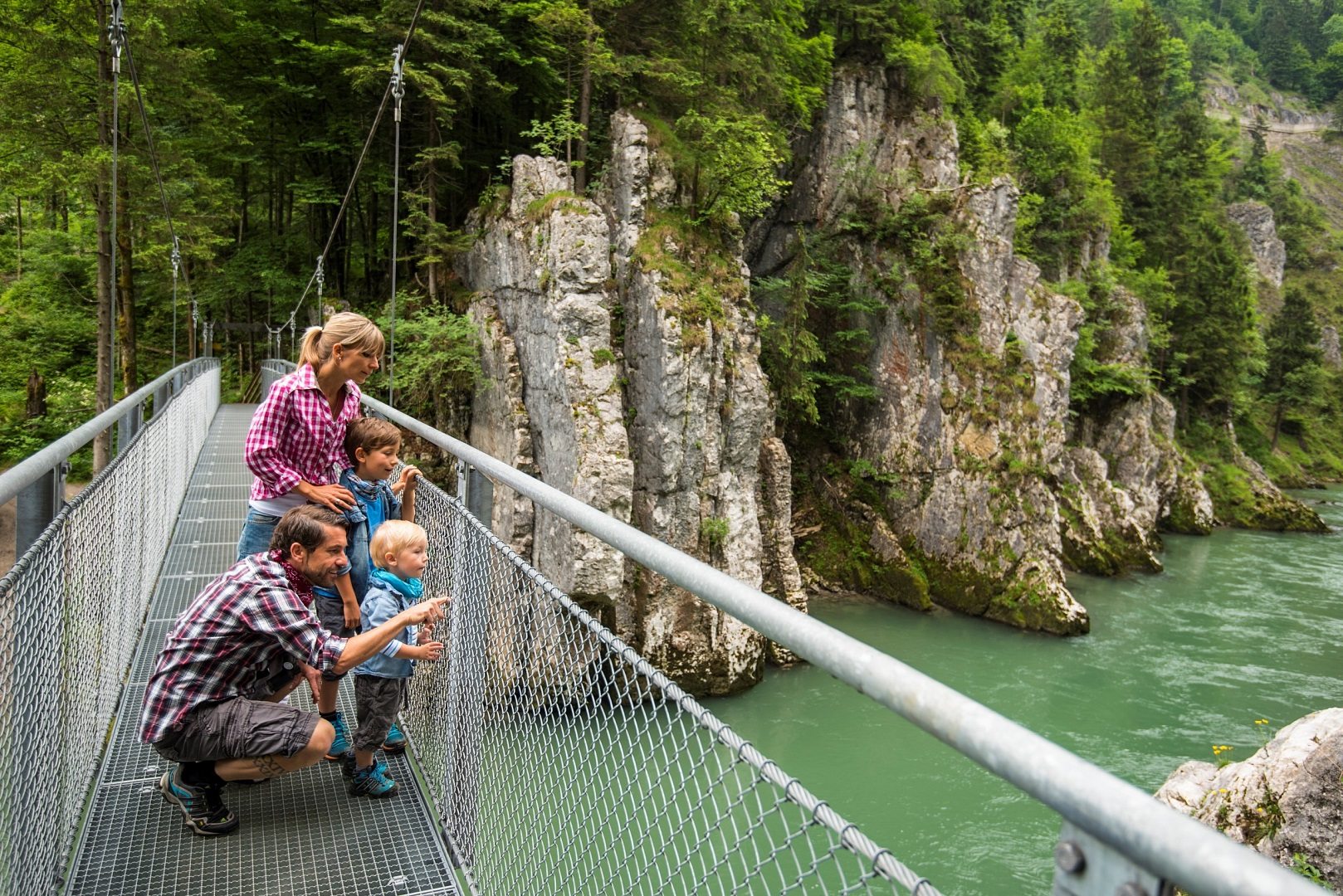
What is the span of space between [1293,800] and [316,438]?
6.53 metres

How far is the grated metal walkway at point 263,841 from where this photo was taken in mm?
→ 2477

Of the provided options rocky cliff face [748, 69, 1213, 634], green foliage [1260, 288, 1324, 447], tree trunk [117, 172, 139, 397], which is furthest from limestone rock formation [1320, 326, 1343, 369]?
tree trunk [117, 172, 139, 397]

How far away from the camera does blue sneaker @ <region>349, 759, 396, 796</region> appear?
119 inches

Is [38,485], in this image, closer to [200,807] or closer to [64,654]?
[64,654]

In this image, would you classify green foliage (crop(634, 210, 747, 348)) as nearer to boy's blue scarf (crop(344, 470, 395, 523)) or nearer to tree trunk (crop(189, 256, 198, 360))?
boy's blue scarf (crop(344, 470, 395, 523))

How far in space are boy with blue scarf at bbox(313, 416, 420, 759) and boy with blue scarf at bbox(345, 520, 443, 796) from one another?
0.15 metres

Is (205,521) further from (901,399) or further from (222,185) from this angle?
(901,399)

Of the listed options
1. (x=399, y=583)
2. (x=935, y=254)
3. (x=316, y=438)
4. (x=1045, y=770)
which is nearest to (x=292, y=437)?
(x=316, y=438)

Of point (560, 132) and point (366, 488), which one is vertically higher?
point (560, 132)

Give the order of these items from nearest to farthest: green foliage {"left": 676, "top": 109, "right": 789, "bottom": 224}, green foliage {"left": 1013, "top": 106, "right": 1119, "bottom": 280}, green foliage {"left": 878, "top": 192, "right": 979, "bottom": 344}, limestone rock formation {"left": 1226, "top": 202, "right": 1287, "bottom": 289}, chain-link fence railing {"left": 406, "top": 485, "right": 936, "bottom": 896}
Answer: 1. chain-link fence railing {"left": 406, "top": 485, "right": 936, "bottom": 896}
2. green foliage {"left": 676, "top": 109, "right": 789, "bottom": 224}
3. green foliage {"left": 878, "top": 192, "right": 979, "bottom": 344}
4. green foliage {"left": 1013, "top": 106, "right": 1119, "bottom": 280}
5. limestone rock formation {"left": 1226, "top": 202, "right": 1287, "bottom": 289}

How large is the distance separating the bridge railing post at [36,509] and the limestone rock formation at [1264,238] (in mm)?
61941

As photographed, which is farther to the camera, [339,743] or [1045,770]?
[339,743]

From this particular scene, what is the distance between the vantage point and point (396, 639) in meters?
2.94

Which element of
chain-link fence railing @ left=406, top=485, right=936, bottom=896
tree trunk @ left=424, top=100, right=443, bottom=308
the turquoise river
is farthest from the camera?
tree trunk @ left=424, top=100, right=443, bottom=308
